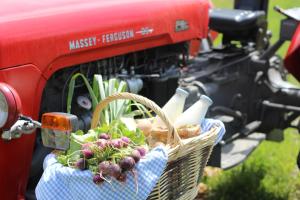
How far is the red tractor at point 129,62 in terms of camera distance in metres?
2.94

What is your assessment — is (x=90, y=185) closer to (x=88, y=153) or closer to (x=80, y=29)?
(x=88, y=153)

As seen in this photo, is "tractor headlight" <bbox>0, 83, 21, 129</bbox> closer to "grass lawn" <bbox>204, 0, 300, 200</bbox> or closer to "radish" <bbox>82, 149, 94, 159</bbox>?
"radish" <bbox>82, 149, 94, 159</bbox>

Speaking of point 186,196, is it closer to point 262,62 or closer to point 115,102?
point 115,102

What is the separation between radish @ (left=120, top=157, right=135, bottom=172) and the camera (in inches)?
94.3

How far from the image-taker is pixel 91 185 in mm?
Result: 2414

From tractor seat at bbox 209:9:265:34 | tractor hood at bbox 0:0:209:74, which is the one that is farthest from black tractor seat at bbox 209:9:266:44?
tractor hood at bbox 0:0:209:74

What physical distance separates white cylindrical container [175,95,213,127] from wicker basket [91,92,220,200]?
0.10 metres

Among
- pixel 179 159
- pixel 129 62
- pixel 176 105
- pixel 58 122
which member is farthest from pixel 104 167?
pixel 129 62

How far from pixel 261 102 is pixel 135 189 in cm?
259

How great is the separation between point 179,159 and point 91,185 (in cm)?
A: 48

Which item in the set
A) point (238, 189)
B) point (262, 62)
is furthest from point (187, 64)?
point (238, 189)

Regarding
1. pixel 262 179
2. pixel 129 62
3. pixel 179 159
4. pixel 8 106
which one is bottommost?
pixel 262 179

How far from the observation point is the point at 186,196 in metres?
2.88

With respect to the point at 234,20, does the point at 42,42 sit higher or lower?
higher
